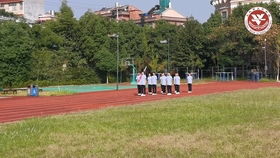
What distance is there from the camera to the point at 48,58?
134ft

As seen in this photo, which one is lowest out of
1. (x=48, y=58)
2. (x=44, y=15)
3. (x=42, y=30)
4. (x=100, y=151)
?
(x=100, y=151)

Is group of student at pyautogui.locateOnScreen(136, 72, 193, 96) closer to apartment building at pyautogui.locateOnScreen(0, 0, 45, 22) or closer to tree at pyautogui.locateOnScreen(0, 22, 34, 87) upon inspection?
tree at pyautogui.locateOnScreen(0, 22, 34, 87)

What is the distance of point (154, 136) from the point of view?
8.91m

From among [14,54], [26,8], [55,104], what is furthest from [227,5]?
[55,104]

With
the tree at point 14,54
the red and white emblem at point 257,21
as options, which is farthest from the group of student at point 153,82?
the tree at point 14,54

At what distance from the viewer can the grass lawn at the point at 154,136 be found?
7.32 meters

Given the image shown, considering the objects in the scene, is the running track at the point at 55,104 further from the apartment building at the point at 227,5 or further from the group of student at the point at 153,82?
the apartment building at the point at 227,5

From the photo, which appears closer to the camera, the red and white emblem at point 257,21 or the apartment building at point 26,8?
the red and white emblem at point 257,21

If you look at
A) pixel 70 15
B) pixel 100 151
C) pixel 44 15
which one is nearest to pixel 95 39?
pixel 70 15

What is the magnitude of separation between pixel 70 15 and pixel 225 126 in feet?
137

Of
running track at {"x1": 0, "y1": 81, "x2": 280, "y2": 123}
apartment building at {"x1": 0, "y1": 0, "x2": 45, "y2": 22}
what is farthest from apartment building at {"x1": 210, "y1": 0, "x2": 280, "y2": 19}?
running track at {"x1": 0, "y1": 81, "x2": 280, "y2": 123}

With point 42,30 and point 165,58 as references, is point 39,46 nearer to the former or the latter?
point 42,30

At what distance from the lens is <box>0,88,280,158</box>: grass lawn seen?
7.32 m

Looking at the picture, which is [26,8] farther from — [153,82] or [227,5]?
[153,82]
